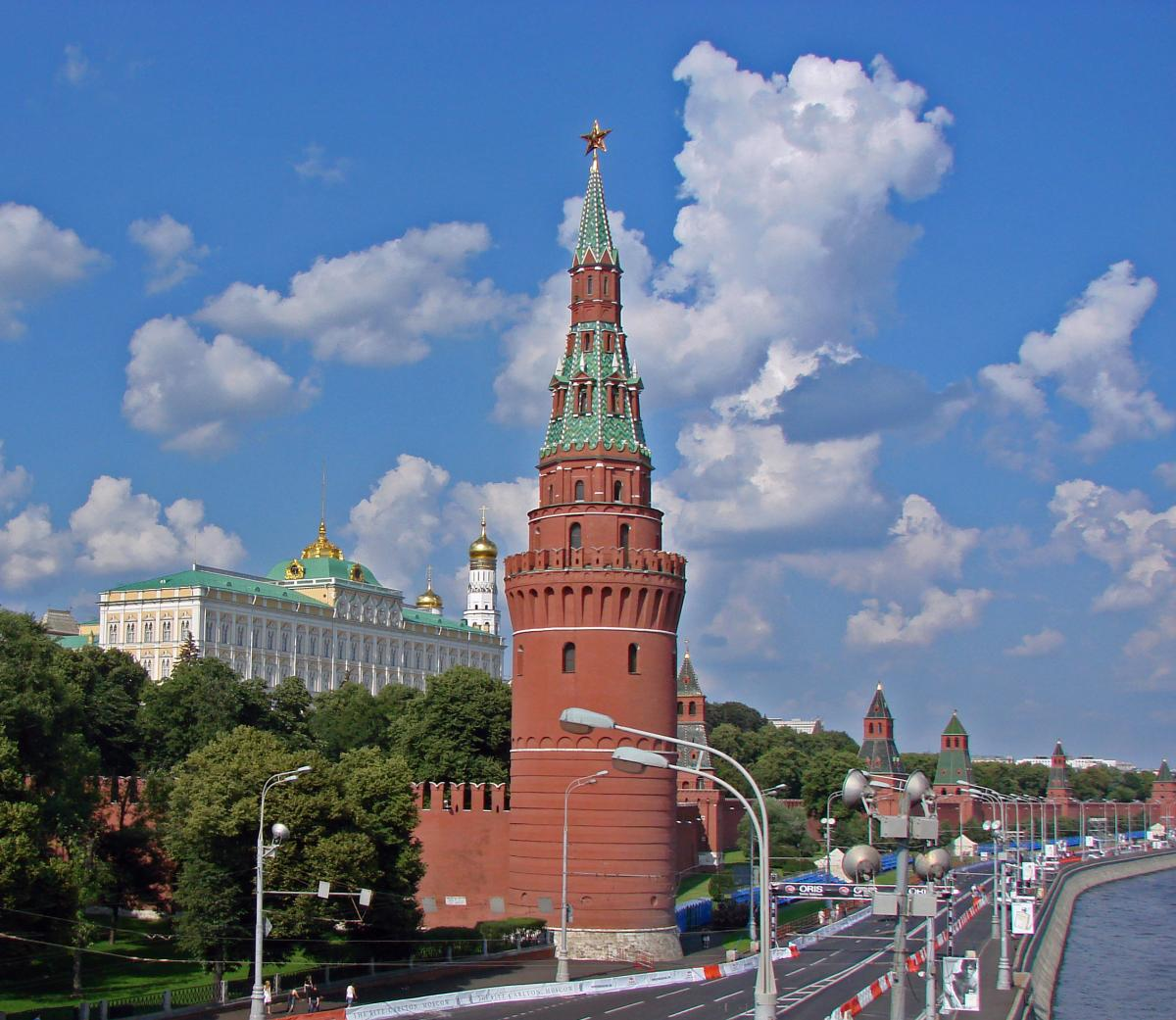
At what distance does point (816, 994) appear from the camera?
54719 mm

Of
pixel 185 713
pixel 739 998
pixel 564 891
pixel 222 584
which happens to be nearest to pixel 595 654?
pixel 564 891

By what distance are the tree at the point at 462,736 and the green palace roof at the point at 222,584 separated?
67103 millimetres

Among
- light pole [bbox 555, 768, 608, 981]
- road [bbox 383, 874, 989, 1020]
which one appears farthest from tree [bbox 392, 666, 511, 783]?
road [bbox 383, 874, 989, 1020]

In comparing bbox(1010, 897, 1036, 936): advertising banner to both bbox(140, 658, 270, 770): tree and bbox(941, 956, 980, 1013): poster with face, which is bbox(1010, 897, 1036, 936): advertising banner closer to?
bbox(941, 956, 980, 1013): poster with face

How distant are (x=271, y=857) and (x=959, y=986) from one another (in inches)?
862

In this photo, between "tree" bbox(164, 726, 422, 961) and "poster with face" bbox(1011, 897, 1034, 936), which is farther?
"poster with face" bbox(1011, 897, 1034, 936)

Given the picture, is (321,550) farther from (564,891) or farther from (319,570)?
(564,891)

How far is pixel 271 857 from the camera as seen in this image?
50.5 m

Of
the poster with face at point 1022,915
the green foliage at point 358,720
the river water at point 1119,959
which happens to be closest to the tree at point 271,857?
the poster with face at point 1022,915

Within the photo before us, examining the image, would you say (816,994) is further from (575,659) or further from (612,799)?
(575,659)

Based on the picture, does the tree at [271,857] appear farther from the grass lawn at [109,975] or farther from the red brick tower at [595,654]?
the red brick tower at [595,654]

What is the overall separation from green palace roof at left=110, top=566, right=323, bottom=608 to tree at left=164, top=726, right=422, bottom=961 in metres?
96.7

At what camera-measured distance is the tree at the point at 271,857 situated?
50562 millimetres

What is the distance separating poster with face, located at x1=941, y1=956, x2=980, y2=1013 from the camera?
139 ft
